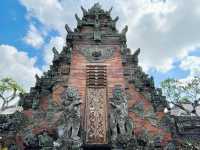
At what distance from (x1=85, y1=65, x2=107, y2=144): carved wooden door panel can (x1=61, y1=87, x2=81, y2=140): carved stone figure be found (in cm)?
53

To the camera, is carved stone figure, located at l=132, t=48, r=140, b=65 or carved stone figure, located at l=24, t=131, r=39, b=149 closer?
carved stone figure, located at l=24, t=131, r=39, b=149

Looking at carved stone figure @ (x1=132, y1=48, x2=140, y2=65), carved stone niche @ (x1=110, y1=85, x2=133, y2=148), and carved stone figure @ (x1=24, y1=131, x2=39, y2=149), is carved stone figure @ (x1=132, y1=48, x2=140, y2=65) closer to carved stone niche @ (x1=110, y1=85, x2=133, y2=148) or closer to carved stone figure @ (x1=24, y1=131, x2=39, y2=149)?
carved stone niche @ (x1=110, y1=85, x2=133, y2=148)

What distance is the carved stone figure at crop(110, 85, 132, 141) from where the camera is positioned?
35.4 feet

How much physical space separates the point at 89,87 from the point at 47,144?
315 centimetres

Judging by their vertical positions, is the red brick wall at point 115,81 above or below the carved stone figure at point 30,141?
above

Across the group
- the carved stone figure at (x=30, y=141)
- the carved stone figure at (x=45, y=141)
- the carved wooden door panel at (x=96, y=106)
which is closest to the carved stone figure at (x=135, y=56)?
the carved wooden door panel at (x=96, y=106)

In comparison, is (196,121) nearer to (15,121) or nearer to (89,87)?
(89,87)

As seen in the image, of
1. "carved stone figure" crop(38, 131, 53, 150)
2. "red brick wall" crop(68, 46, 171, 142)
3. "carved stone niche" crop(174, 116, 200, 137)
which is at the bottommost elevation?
"carved stone figure" crop(38, 131, 53, 150)

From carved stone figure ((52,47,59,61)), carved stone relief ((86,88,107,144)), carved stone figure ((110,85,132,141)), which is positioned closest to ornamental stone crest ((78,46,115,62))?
carved stone figure ((52,47,59,61))

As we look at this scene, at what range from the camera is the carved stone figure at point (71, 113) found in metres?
10.7

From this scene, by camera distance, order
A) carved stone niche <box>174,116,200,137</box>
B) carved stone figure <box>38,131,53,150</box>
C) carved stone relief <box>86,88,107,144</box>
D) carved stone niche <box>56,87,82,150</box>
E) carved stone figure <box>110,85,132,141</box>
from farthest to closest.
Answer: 1. carved stone niche <box>174,116,200,137</box>
2. carved stone relief <box>86,88,107,144</box>
3. carved stone figure <box>110,85,132,141</box>
4. carved stone figure <box>38,131,53,150</box>
5. carved stone niche <box>56,87,82,150</box>

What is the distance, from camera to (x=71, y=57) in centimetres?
1334

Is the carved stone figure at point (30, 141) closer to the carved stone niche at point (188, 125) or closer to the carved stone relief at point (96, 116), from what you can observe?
the carved stone relief at point (96, 116)

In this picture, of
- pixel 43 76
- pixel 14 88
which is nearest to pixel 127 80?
pixel 43 76
